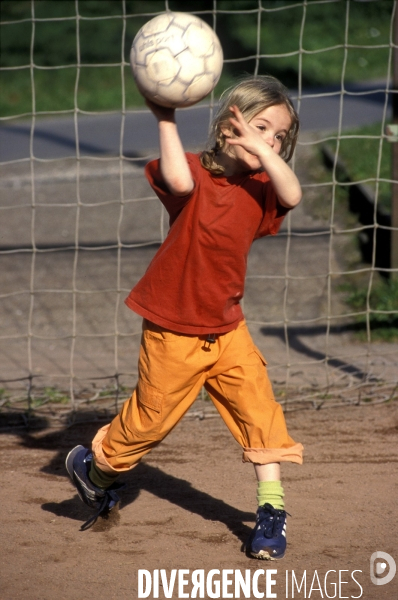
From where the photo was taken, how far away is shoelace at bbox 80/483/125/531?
3280 mm

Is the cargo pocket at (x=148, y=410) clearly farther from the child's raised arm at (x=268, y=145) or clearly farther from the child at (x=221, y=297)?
the child's raised arm at (x=268, y=145)

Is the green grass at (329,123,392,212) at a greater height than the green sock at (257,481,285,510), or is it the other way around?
the green sock at (257,481,285,510)

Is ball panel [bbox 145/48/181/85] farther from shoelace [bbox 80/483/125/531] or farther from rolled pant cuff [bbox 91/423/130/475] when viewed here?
shoelace [bbox 80/483/125/531]

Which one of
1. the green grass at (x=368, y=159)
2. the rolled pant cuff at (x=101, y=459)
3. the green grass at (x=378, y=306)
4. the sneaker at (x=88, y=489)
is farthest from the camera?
the green grass at (x=368, y=159)

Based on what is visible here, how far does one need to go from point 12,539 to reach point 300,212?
5435 millimetres

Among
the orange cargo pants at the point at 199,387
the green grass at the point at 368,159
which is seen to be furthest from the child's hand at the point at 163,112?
the green grass at the point at 368,159

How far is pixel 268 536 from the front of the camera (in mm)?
2992

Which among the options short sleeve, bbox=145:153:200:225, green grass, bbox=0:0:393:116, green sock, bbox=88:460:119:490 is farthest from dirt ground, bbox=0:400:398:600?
green grass, bbox=0:0:393:116

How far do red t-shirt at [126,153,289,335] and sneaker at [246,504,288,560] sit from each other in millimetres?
658

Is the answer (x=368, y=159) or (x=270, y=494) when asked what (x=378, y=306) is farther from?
(x=368, y=159)

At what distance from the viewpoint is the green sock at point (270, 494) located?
3.05 m

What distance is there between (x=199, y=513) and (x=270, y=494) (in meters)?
0.50

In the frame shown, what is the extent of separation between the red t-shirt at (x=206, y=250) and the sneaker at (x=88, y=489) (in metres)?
0.68

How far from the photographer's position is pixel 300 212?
812cm
